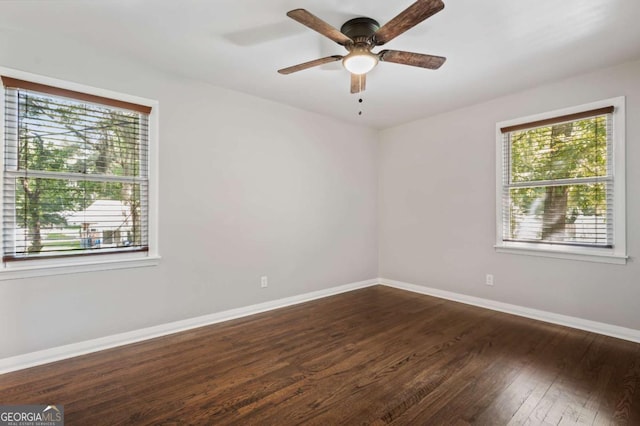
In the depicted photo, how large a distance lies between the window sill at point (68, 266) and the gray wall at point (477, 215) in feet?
11.2

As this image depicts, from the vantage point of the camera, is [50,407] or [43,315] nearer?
[50,407]

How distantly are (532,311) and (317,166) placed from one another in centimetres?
309

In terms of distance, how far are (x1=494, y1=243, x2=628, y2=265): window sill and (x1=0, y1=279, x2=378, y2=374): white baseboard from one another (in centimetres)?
254

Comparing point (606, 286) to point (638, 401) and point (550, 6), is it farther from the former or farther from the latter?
point (550, 6)

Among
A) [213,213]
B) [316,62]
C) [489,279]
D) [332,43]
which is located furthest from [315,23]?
[489,279]

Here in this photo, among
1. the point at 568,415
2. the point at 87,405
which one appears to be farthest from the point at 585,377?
the point at 87,405

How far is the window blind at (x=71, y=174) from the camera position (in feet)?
7.61

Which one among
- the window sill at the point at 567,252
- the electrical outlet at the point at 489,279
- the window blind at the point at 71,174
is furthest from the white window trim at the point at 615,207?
the window blind at the point at 71,174

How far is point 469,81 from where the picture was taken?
320cm

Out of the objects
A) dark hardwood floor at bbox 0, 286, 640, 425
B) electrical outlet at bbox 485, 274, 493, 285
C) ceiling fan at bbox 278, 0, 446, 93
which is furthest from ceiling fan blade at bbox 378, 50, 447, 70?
electrical outlet at bbox 485, 274, 493, 285

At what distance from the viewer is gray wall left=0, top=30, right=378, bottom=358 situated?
2.44 meters

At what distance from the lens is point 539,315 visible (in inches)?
132

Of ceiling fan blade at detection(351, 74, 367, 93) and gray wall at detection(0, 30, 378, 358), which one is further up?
ceiling fan blade at detection(351, 74, 367, 93)

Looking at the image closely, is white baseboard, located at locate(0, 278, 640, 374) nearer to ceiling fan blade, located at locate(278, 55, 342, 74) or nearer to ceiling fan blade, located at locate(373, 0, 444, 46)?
ceiling fan blade, located at locate(278, 55, 342, 74)
